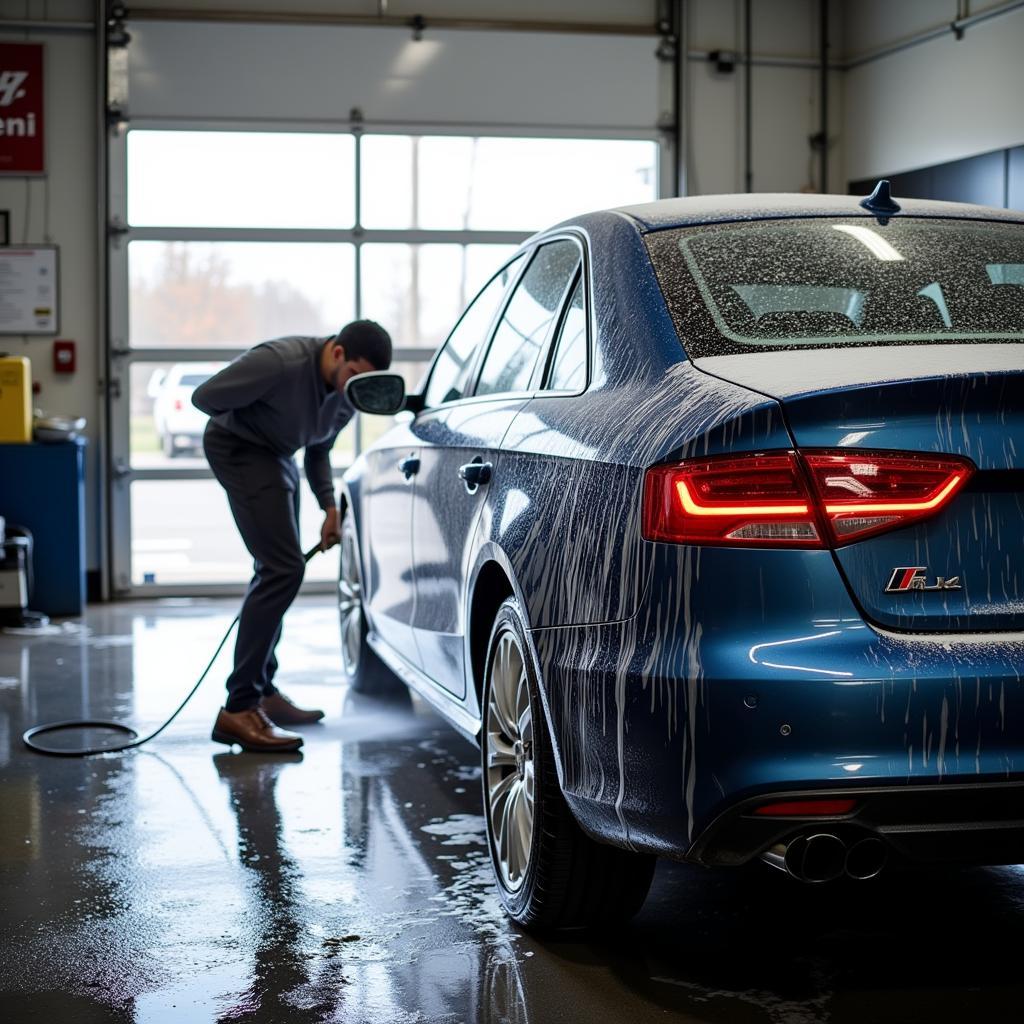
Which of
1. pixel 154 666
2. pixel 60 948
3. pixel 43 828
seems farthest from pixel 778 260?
pixel 154 666

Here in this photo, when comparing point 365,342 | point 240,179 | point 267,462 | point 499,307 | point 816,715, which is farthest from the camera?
point 240,179

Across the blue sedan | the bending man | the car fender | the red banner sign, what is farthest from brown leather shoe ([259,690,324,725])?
the red banner sign

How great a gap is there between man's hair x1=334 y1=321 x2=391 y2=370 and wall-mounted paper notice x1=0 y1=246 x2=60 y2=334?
5645 millimetres

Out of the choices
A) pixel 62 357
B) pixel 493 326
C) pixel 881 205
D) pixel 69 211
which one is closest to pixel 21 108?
pixel 69 211

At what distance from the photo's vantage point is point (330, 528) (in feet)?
18.2

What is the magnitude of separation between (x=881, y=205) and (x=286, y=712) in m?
3.21

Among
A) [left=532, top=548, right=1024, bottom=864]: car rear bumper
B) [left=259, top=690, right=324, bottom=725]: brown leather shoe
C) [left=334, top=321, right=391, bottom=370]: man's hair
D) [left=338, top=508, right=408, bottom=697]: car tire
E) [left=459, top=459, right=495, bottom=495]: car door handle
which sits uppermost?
[left=334, top=321, right=391, bottom=370]: man's hair

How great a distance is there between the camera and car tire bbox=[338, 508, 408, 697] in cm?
590

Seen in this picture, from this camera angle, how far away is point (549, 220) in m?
10.8

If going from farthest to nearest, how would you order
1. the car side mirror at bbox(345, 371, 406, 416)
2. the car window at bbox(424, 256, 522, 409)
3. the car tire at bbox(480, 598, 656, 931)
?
the car side mirror at bbox(345, 371, 406, 416) → the car window at bbox(424, 256, 522, 409) → the car tire at bbox(480, 598, 656, 931)

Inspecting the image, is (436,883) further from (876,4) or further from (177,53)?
(876,4)

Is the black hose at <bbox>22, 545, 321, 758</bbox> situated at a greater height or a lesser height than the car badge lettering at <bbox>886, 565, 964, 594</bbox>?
lesser

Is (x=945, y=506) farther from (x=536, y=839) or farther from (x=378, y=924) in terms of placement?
(x=378, y=924)

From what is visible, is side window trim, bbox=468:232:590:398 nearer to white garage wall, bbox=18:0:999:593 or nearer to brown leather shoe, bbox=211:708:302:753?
brown leather shoe, bbox=211:708:302:753
